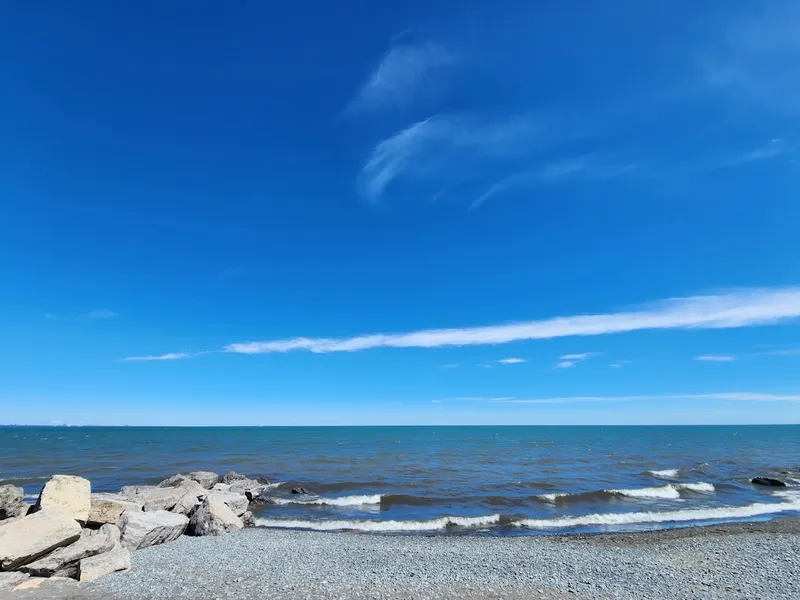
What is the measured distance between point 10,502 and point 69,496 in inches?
84.4

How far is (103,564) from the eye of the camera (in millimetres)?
10742

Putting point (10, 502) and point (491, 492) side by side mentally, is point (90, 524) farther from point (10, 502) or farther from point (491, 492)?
point (491, 492)

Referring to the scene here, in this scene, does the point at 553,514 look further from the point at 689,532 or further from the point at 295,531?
the point at 295,531

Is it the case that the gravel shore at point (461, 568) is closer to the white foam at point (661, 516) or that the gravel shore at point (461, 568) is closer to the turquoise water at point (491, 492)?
the white foam at point (661, 516)

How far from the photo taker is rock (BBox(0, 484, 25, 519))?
1354 cm

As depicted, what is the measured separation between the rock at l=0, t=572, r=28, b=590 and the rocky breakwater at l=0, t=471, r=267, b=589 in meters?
0.02

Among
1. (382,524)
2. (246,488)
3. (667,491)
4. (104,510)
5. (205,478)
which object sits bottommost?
(667,491)

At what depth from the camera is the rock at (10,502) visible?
533 inches

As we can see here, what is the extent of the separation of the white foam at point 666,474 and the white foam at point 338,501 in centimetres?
2190

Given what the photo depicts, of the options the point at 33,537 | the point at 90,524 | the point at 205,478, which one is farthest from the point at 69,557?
the point at 205,478

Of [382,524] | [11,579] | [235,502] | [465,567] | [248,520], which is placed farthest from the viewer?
[235,502]

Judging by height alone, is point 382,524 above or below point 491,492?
above

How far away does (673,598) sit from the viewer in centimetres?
962

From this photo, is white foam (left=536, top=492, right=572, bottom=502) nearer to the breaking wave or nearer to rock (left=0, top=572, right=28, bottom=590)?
the breaking wave
